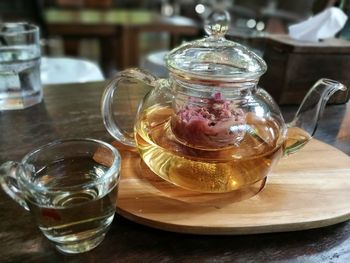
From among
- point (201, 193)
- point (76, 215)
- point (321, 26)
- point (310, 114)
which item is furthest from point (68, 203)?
point (321, 26)

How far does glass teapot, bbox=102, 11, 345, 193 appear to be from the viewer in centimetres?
36

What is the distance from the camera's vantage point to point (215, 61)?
382mm

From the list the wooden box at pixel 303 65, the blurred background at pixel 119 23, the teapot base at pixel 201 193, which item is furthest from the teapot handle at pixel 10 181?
the blurred background at pixel 119 23

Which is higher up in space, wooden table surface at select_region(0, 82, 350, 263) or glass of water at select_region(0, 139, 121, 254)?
glass of water at select_region(0, 139, 121, 254)

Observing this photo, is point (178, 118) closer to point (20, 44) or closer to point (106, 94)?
point (106, 94)

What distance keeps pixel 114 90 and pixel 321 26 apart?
44cm

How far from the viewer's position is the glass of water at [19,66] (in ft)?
2.05

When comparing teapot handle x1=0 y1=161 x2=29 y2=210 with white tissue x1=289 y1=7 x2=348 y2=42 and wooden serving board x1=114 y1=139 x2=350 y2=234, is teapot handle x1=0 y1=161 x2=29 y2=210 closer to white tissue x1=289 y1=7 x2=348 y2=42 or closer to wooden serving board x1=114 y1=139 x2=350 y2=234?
wooden serving board x1=114 y1=139 x2=350 y2=234

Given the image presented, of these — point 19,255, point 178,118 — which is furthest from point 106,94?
point 19,255

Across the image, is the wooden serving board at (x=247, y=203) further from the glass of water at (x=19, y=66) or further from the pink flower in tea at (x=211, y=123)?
the glass of water at (x=19, y=66)

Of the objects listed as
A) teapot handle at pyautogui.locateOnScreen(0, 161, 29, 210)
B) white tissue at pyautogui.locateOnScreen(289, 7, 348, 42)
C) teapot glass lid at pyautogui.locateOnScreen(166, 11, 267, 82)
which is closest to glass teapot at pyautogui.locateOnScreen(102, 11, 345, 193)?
teapot glass lid at pyautogui.locateOnScreen(166, 11, 267, 82)

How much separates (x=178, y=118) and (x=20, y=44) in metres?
0.48

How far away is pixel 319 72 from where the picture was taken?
0.65m

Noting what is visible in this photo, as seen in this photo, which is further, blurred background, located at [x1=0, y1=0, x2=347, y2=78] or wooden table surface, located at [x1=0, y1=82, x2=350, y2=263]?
blurred background, located at [x1=0, y1=0, x2=347, y2=78]
